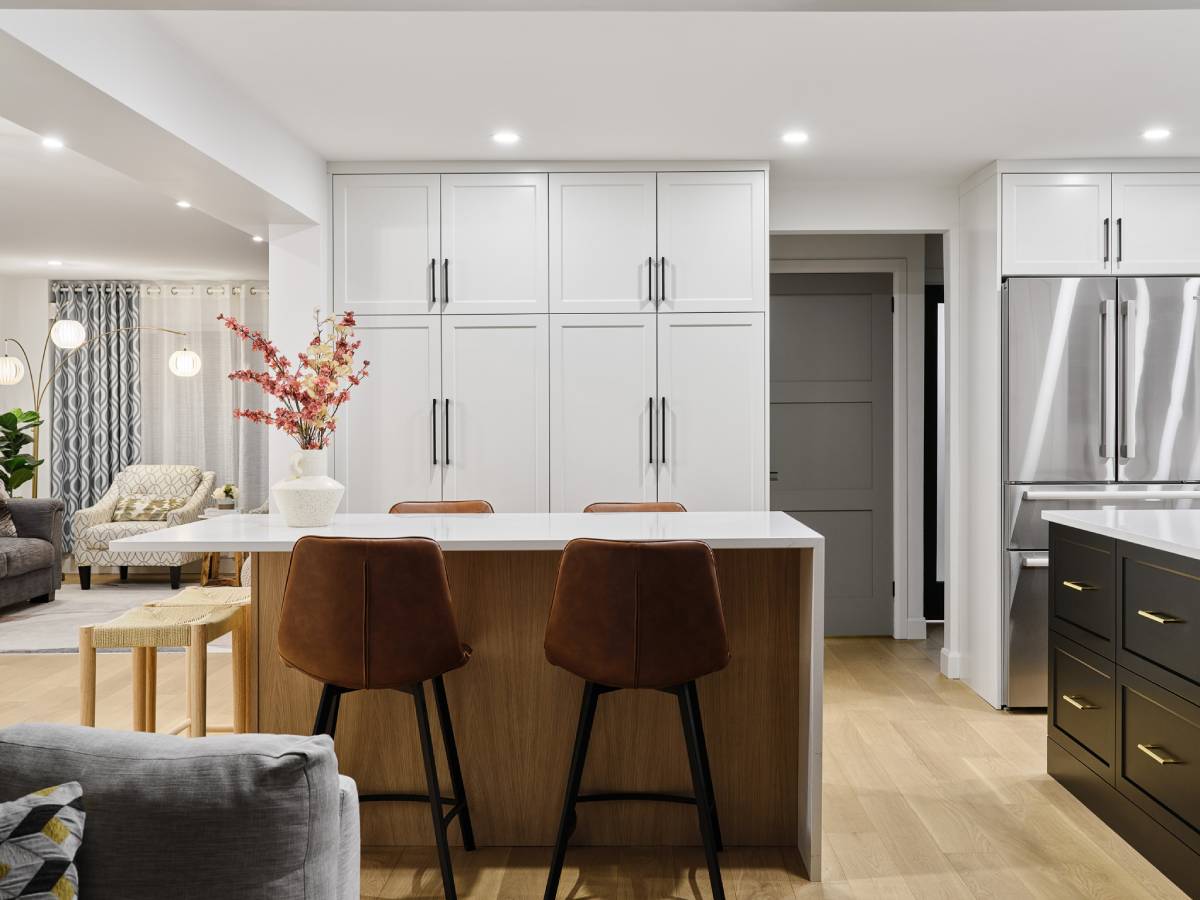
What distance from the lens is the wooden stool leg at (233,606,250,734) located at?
2.82m

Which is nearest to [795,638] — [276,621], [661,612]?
[661,612]

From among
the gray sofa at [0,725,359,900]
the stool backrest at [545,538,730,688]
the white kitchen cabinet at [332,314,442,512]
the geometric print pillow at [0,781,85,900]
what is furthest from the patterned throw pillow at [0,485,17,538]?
the geometric print pillow at [0,781,85,900]

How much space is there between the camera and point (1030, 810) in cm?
295

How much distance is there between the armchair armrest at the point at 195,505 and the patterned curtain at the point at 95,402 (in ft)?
2.53

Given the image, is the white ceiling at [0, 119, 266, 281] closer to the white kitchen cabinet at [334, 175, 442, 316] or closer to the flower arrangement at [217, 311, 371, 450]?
the white kitchen cabinet at [334, 175, 442, 316]

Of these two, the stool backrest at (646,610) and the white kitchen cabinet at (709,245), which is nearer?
the stool backrest at (646,610)

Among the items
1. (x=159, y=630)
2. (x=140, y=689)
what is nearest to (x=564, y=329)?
(x=159, y=630)

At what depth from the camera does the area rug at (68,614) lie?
5250mm

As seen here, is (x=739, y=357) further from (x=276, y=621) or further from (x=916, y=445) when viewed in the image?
(x=276, y=621)

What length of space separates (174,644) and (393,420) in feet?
5.46

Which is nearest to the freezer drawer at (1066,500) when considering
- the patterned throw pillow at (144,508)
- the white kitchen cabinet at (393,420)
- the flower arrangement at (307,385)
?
the white kitchen cabinet at (393,420)

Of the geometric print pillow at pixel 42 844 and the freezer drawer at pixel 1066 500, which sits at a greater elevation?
the freezer drawer at pixel 1066 500

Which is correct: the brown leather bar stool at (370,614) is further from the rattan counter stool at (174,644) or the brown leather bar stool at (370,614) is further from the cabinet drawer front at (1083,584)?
the cabinet drawer front at (1083,584)

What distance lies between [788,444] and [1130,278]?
1.97m
